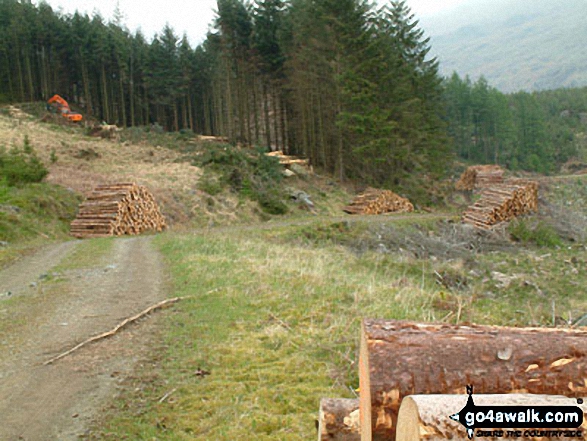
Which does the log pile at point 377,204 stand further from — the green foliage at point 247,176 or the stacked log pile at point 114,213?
the stacked log pile at point 114,213

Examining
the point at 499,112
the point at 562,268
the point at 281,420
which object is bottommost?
the point at 562,268

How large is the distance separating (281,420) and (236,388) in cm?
78

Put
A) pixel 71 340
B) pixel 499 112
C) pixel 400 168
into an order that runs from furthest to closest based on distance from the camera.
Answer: pixel 499 112 < pixel 400 168 < pixel 71 340

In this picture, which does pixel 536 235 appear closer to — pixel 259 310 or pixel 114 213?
pixel 259 310

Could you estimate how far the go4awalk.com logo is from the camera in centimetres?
180

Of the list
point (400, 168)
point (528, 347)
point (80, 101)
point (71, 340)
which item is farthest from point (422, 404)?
point (80, 101)

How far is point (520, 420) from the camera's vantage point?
184 cm

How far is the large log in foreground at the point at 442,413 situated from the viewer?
5.86 ft

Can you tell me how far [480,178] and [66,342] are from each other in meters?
45.6

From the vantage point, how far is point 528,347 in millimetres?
2670

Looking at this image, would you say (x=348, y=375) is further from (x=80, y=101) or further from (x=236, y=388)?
(x=80, y=101)

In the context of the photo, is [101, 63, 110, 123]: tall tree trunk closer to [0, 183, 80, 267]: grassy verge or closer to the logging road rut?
[0, 183, 80, 267]: grassy verge

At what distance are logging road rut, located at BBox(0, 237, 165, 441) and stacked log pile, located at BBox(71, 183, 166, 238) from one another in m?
7.78

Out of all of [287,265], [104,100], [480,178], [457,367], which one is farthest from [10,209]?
[104,100]
